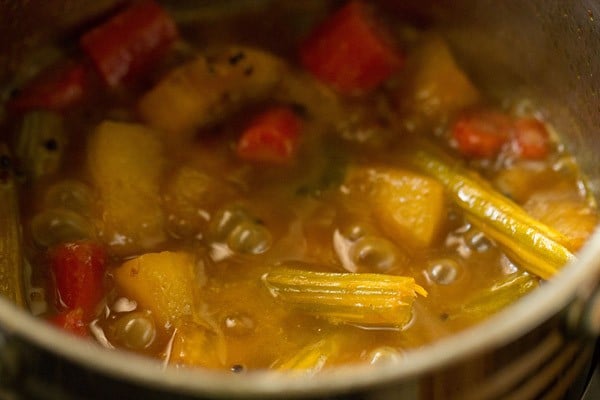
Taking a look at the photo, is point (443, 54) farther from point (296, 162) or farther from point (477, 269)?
point (477, 269)

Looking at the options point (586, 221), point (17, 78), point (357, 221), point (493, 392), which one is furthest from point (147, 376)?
point (17, 78)

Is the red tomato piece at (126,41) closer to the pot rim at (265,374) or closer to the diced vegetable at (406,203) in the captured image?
the diced vegetable at (406,203)

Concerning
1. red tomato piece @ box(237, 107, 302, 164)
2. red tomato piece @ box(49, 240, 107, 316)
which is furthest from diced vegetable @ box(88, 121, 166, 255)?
red tomato piece @ box(237, 107, 302, 164)

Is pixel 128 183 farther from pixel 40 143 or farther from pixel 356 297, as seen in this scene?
pixel 356 297

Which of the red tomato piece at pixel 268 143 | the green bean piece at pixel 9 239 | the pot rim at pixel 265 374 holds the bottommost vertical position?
the green bean piece at pixel 9 239

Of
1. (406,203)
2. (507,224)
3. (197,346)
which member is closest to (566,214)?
(507,224)

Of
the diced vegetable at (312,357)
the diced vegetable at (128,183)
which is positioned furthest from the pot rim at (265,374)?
the diced vegetable at (128,183)
